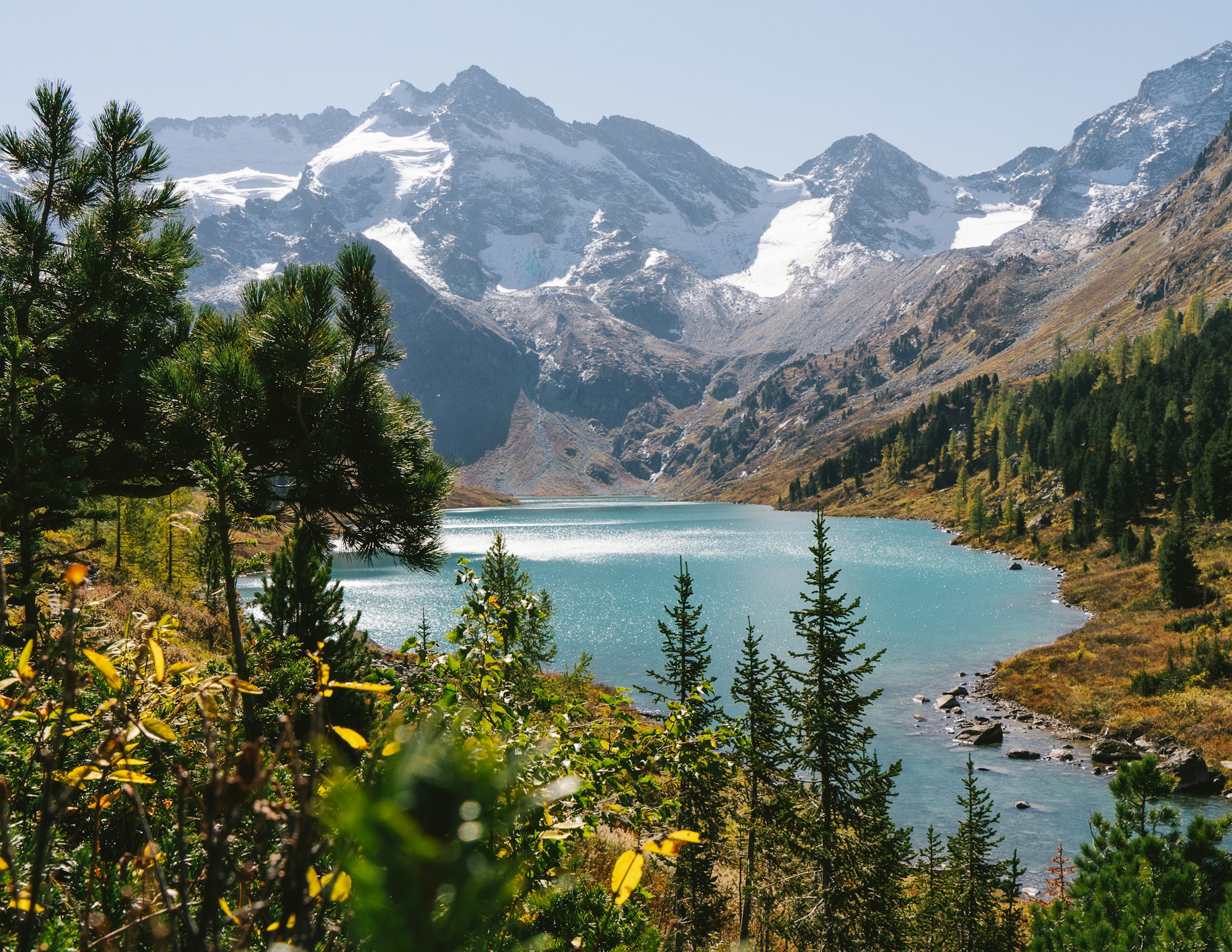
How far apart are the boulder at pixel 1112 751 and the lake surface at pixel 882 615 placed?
711 millimetres

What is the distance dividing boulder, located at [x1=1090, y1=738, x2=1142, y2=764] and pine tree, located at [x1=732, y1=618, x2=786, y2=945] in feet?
70.6

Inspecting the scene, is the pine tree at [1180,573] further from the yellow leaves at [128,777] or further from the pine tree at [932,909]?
the yellow leaves at [128,777]

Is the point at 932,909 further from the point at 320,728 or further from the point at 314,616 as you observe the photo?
the point at 320,728

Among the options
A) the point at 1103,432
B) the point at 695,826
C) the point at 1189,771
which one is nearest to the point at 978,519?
the point at 1103,432

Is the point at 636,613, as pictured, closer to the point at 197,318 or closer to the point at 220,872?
the point at 197,318

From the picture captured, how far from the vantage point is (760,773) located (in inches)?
512

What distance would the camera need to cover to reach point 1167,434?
261 ft

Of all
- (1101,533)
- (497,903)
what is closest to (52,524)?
(497,903)

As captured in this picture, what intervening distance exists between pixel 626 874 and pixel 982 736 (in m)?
34.6

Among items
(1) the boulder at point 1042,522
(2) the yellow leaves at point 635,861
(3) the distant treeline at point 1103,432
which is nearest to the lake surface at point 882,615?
(2) the yellow leaves at point 635,861

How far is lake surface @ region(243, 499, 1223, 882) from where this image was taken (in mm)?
25750

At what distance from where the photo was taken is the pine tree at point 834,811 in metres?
11.2

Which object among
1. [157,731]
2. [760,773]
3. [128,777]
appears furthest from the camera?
[760,773]

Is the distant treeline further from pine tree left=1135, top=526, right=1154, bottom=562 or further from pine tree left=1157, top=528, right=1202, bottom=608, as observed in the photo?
pine tree left=1157, top=528, right=1202, bottom=608
